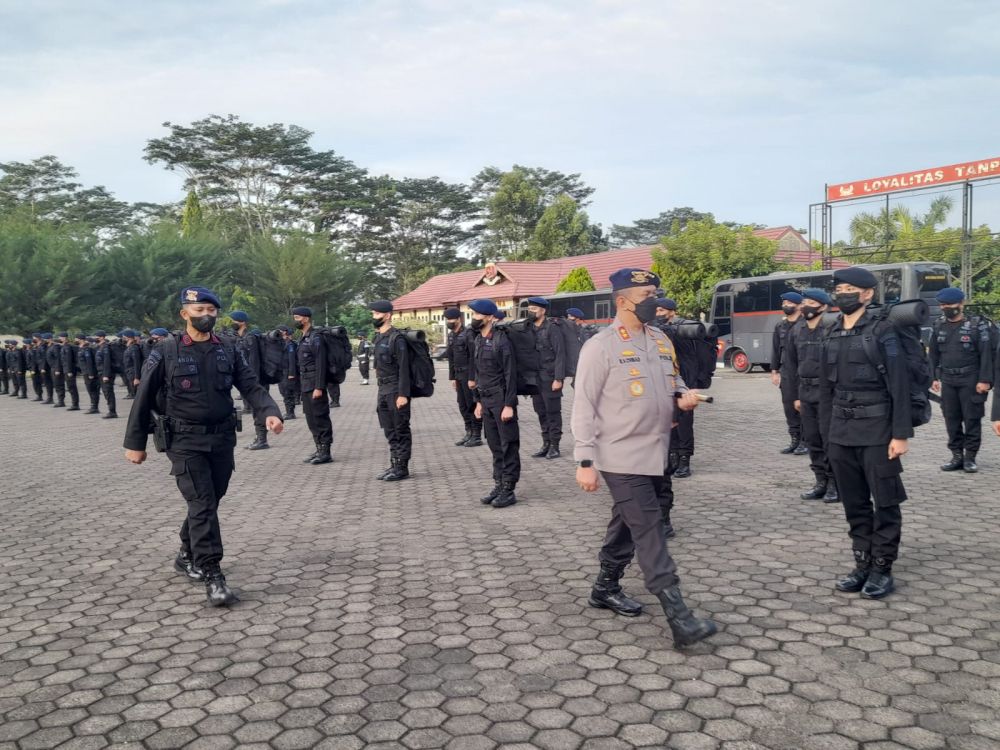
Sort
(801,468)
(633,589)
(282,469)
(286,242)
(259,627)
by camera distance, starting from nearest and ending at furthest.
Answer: (259,627), (633,589), (801,468), (282,469), (286,242)

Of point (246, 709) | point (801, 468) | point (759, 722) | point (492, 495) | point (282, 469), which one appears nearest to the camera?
point (759, 722)

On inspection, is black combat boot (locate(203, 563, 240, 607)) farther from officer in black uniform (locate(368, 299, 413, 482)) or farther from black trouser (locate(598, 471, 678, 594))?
officer in black uniform (locate(368, 299, 413, 482))

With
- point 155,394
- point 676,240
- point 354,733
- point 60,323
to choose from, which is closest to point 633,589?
point 354,733

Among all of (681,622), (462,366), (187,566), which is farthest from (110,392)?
(681,622)

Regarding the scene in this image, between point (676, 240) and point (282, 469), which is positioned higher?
point (676, 240)

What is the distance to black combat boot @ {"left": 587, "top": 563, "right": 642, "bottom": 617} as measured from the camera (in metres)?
4.26

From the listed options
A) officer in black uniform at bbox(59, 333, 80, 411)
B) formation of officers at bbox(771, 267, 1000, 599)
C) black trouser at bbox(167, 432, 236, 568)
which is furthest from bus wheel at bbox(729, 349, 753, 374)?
black trouser at bbox(167, 432, 236, 568)

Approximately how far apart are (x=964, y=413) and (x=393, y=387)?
6036 millimetres

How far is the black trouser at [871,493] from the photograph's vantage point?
4.39 meters

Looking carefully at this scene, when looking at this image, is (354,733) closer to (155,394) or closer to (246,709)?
(246,709)

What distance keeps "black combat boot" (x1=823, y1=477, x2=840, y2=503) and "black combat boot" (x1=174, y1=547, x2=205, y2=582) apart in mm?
5209

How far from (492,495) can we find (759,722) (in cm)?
433

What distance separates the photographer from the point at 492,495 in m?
7.26

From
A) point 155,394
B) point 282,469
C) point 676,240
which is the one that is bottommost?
point 282,469
